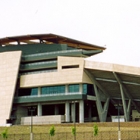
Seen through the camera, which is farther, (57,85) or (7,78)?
(7,78)

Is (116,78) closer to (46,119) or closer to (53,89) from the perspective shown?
(53,89)

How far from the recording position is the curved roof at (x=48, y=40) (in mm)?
96312

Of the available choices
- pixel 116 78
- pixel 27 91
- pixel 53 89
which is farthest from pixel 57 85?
pixel 116 78

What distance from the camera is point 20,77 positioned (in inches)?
3701

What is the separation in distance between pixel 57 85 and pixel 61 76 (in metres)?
3.02

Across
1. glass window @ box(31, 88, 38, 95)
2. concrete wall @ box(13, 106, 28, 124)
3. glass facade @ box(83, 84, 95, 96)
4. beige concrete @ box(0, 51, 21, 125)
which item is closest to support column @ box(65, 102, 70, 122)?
glass facade @ box(83, 84, 95, 96)

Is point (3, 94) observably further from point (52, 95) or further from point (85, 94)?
point (85, 94)

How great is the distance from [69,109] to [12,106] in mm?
13374

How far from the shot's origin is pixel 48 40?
10012 cm

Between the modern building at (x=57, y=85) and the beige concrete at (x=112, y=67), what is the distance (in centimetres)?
21

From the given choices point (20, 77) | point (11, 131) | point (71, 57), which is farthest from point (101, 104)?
point (11, 131)

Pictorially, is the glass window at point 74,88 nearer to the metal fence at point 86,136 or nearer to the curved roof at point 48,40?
the curved roof at point 48,40

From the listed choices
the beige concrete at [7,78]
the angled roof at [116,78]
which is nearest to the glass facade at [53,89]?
the beige concrete at [7,78]

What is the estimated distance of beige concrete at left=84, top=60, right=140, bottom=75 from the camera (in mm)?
76669
